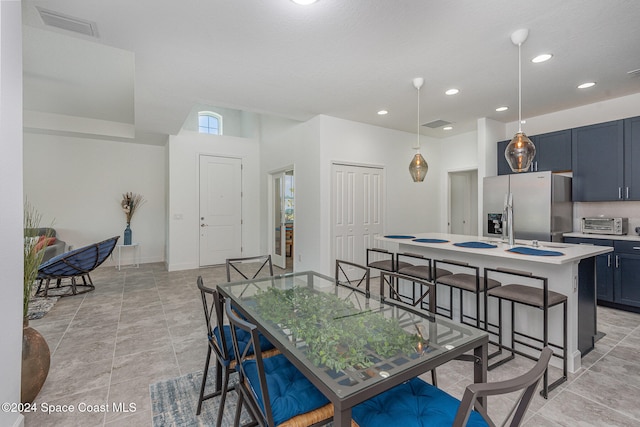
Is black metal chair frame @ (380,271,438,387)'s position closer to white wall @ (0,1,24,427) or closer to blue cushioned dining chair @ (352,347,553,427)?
blue cushioned dining chair @ (352,347,553,427)

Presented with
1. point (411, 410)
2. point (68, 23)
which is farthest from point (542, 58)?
point (68, 23)

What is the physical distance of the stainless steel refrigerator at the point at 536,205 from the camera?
13.4ft

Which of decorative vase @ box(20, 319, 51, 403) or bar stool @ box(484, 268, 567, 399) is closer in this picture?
decorative vase @ box(20, 319, 51, 403)

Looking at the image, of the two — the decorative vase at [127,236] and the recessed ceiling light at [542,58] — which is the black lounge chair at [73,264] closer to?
the decorative vase at [127,236]

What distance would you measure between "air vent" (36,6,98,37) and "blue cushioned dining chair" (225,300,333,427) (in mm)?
2618

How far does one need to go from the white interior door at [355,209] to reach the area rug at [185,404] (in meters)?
2.98

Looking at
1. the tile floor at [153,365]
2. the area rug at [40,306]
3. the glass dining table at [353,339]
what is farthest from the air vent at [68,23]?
the area rug at [40,306]

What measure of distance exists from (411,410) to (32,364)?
2399mm

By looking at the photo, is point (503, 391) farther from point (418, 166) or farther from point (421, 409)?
point (418, 166)

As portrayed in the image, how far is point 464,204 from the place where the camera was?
6.68 meters

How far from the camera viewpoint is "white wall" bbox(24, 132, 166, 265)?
5928 mm

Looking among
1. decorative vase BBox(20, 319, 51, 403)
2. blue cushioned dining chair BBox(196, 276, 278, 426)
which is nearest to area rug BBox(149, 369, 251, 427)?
blue cushioned dining chair BBox(196, 276, 278, 426)

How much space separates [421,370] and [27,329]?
8.53ft

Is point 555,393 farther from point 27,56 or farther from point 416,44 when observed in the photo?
point 27,56
